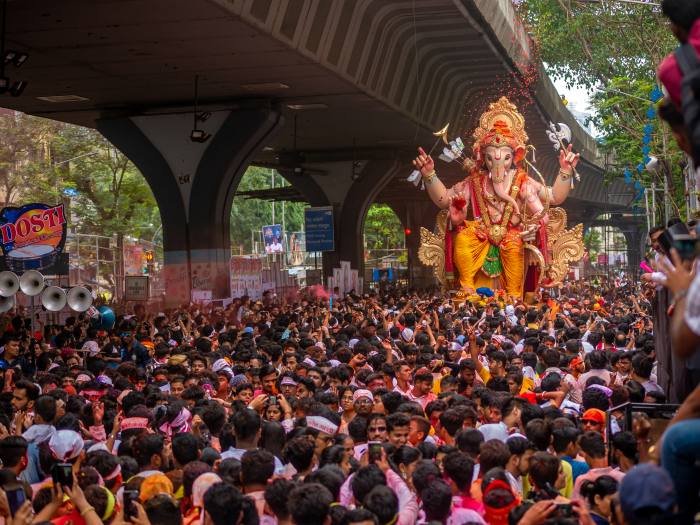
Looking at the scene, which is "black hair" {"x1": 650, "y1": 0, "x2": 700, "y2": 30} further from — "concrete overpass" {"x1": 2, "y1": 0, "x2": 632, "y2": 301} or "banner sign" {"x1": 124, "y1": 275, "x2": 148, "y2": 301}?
"banner sign" {"x1": 124, "y1": 275, "x2": 148, "y2": 301}

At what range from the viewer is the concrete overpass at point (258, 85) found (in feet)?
42.5

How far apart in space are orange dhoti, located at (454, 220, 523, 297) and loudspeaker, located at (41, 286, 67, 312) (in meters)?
11.1

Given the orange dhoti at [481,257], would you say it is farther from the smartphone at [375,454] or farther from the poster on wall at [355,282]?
the smartphone at [375,454]

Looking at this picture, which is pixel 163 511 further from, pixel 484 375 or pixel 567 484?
pixel 484 375

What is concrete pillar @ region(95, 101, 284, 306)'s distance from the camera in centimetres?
1902

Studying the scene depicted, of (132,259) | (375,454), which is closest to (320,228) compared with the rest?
(132,259)

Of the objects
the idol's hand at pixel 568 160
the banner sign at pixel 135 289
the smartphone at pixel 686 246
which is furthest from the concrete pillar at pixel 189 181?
the smartphone at pixel 686 246

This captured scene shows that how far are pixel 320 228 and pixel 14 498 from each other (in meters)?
22.7

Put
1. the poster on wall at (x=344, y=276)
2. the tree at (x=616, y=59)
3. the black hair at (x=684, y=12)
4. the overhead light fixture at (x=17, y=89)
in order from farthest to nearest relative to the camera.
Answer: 1. the poster on wall at (x=344, y=276)
2. the tree at (x=616, y=59)
3. the overhead light fixture at (x=17, y=89)
4. the black hair at (x=684, y=12)

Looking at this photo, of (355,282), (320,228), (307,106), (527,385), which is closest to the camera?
(527,385)

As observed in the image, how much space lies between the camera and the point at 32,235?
13641 millimetres

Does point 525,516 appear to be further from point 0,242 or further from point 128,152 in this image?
point 128,152

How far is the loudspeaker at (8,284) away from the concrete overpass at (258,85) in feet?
12.3

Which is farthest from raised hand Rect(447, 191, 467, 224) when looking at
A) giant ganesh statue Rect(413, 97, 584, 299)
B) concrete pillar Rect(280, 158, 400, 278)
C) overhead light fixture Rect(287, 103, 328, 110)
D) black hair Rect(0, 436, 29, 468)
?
black hair Rect(0, 436, 29, 468)
